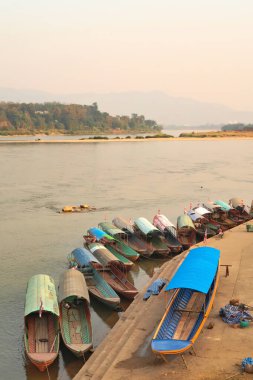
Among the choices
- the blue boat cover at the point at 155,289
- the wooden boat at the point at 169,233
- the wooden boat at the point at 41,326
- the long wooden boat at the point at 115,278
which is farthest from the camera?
the wooden boat at the point at 169,233

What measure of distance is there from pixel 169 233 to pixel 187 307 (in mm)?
13041

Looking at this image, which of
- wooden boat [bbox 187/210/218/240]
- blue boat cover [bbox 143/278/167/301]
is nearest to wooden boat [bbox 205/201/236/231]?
wooden boat [bbox 187/210/218/240]

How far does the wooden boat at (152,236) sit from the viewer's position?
94.2ft

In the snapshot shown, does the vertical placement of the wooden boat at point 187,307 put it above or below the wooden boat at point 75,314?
above

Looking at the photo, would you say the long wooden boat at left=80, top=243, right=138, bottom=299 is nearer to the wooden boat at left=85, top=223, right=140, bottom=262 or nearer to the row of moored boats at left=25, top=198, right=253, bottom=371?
the row of moored boats at left=25, top=198, right=253, bottom=371

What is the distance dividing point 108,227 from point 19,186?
29.4 metres

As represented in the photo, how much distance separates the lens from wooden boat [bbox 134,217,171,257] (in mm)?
28716

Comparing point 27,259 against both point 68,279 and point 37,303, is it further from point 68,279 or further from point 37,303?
point 37,303

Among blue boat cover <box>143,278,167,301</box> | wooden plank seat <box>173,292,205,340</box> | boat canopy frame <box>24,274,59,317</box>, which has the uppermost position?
wooden plank seat <box>173,292,205,340</box>

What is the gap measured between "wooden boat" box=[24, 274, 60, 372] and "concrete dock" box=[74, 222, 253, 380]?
5.41 ft

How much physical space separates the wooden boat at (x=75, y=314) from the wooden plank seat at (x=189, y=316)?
3471mm

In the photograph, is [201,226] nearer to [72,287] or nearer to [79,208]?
[79,208]

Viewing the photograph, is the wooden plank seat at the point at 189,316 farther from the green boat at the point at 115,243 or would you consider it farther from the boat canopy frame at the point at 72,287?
the green boat at the point at 115,243

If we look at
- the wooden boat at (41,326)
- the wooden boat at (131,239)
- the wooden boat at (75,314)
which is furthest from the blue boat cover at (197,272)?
the wooden boat at (131,239)
